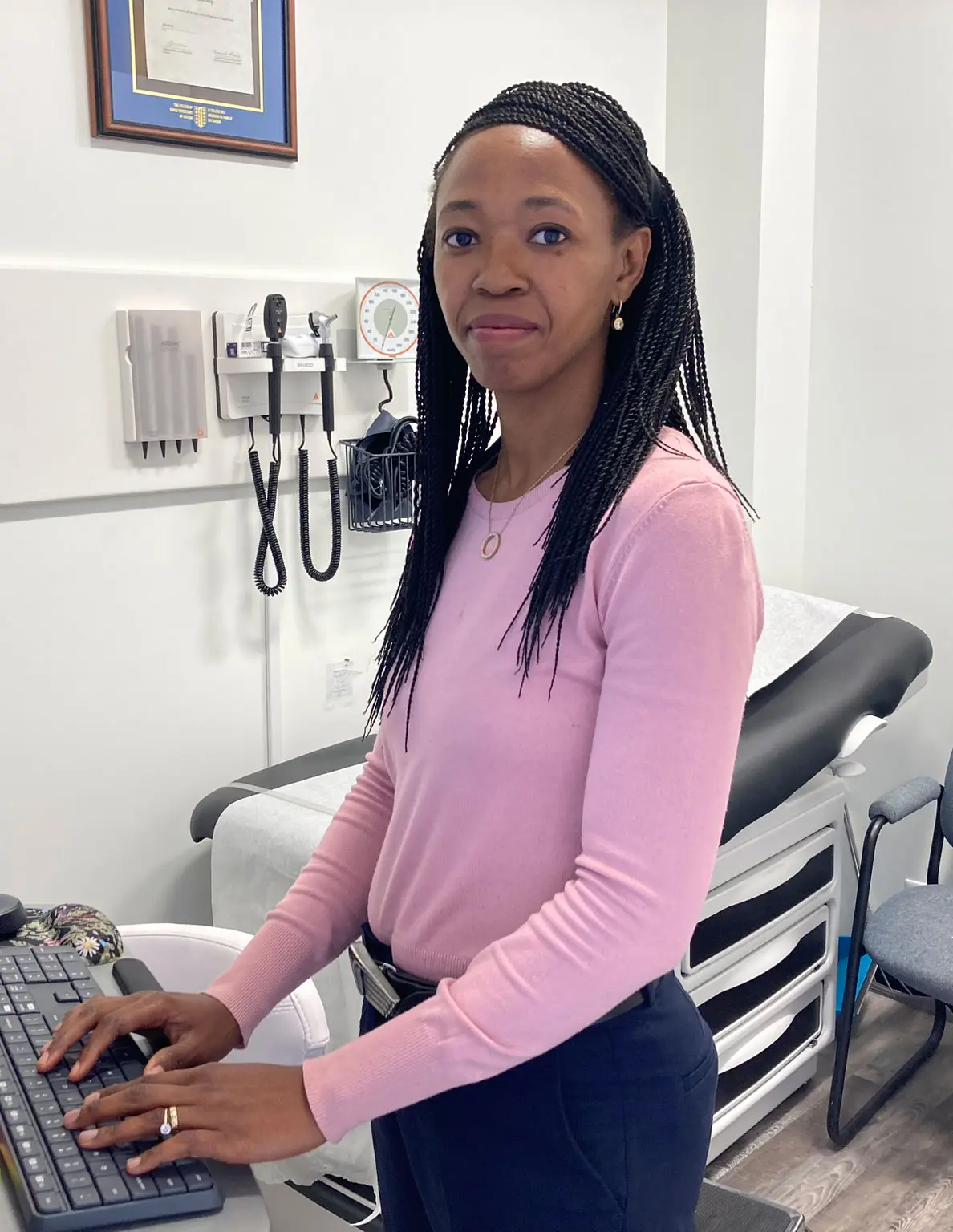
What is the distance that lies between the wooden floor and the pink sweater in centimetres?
128

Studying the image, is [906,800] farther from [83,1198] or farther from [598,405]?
[83,1198]

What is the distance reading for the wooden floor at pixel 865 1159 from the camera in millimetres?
1891

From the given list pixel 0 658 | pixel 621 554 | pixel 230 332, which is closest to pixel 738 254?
pixel 230 332

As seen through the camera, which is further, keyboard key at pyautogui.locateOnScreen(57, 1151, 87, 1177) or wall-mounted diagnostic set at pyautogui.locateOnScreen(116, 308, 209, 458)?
wall-mounted diagnostic set at pyautogui.locateOnScreen(116, 308, 209, 458)

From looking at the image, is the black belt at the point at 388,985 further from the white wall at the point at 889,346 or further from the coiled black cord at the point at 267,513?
the white wall at the point at 889,346

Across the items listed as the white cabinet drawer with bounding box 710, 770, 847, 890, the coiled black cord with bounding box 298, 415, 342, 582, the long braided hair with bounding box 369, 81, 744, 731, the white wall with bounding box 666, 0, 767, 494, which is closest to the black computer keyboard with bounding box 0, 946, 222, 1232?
the long braided hair with bounding box 369, 81, 744, 731

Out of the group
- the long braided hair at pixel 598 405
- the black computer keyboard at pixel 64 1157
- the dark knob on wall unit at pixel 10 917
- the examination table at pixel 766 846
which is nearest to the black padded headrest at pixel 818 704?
the examination table at pixel 766 846

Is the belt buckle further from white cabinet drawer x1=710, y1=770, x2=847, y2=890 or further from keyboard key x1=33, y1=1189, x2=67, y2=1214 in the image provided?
white cabinet drawer x1=710, y1=770, x2=847, y2=890

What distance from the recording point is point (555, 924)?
2.39 feet

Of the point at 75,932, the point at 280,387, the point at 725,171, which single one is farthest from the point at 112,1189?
the point at 725,171

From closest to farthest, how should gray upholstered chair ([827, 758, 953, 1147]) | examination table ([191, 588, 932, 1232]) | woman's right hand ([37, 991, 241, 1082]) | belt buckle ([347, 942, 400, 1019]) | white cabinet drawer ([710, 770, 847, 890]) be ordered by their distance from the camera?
woman's right hand ([37, 991, 241, 1082]) < belt buckle ([347, 942, 400, 1019]) < examination table ([191, 588, 932, 1232]) < white cabinet drawer ([710, 770, 847, 890]) < gray upholstered chair ([827, 758, 953, 1147])

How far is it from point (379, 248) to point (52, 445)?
652 millimetres

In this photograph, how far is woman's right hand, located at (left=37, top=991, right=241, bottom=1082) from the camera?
0.77 m

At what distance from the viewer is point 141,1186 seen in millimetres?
651
